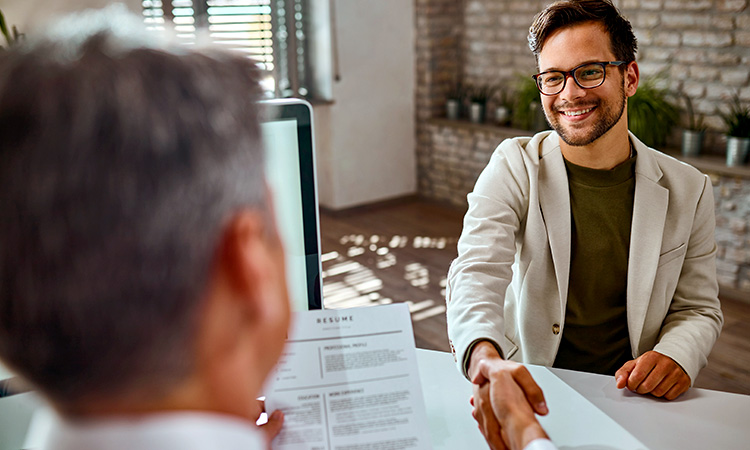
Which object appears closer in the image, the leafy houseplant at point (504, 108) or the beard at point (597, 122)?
the beard at point (597, 122)

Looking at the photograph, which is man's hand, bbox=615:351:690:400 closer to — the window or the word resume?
the word resume

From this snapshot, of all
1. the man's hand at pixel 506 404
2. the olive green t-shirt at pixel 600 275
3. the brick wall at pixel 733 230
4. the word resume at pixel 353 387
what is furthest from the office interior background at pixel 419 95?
the word resume at pixel 353 387

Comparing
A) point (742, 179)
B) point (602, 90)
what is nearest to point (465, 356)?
point (602, 90)

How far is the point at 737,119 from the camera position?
3402 mm

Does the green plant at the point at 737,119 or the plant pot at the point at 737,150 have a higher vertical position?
the green plant at the point at 737,119

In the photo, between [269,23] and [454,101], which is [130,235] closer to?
[269,23]

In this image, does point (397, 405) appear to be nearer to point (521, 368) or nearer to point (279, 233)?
point (521, 368)

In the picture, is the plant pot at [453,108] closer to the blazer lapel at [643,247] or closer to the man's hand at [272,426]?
the blazer lapel at [643,247]

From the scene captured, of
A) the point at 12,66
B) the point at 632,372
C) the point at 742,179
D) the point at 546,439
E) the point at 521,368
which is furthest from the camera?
the point at 742,179

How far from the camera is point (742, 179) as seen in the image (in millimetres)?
3248

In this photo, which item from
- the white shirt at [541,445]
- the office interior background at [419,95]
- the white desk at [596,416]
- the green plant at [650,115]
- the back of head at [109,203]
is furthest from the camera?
the green plant at [650,115]

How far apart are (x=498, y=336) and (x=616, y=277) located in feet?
1.33

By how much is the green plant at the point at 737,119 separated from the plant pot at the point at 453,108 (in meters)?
1.98

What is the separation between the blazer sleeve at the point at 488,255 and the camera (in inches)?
45.8
